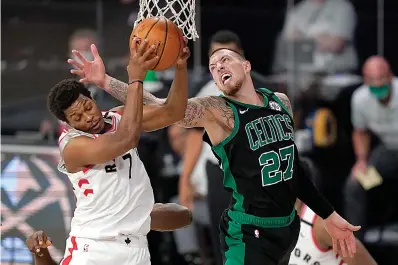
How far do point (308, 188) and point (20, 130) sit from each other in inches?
139

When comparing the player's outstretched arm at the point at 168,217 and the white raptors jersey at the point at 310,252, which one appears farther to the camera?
the white raptors jersey at the point at 310,252

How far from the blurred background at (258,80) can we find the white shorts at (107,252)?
2827 mm

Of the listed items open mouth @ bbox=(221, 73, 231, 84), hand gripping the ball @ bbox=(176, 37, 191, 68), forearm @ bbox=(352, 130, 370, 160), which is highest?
hand gripping the ball @ bbox=(176, 37, 191, 68)

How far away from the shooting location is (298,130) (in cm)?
870

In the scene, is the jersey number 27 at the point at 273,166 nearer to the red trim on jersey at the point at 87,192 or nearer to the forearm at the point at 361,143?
the red trim on jersey at the point at 87,192

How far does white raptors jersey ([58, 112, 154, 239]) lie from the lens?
15.7 ft

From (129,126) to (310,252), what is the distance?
1862mm

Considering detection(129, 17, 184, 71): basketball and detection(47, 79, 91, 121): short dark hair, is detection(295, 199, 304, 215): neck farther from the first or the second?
detection(47, 79, 91, 121): short dark hair

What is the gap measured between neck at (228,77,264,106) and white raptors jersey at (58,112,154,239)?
0.80 meters

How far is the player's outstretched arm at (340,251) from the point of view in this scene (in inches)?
225

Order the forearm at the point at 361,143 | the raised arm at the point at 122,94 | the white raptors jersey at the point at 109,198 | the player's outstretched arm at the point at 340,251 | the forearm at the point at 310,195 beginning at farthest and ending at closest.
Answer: the forearm at the point at 361,143 < the player's outstretched arm at the point at 340,251 < the forearm at the point at 310,195 < the raised arm at the point at 122,94 < the white raptors jersey at the point at 109,198

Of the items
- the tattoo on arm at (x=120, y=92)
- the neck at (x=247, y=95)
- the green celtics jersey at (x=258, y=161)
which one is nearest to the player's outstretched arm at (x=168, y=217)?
the green celtics jersey at (x=258, y=161)

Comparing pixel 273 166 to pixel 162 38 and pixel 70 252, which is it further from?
pixel 70 252

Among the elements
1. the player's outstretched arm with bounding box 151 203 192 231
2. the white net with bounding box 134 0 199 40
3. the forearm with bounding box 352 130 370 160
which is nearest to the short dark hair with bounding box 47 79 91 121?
the white net with bounding box 134 0 199 40
